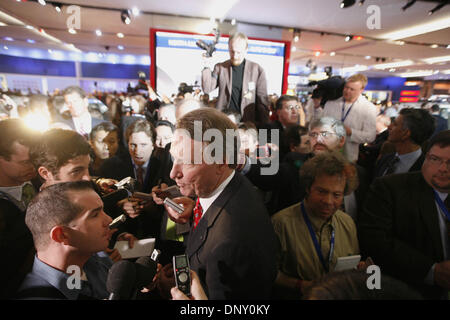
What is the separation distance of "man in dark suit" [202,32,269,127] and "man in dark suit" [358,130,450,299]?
136cm

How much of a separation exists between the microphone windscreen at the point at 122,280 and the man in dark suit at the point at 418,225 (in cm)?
112

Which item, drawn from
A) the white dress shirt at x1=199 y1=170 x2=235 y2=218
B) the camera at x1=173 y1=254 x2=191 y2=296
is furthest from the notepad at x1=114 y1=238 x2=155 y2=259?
the camera at x1=173 y1=254 x2=191 y2=296

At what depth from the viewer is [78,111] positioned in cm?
180

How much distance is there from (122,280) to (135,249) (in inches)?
16.6

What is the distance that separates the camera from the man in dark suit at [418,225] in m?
1.00

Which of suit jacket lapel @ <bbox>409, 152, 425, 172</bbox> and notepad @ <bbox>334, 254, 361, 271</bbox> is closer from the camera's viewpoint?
notepad @ <bbox>334, 254, 361, 271</bbox>

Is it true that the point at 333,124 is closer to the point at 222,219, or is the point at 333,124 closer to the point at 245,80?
the point at 245,80

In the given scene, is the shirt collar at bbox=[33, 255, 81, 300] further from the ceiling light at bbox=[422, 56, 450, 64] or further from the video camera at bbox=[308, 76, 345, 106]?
the video camera at bbox=[308, 76, 345, 106]

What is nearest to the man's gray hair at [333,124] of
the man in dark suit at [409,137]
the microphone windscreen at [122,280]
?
the man in dark suit at [409,137]

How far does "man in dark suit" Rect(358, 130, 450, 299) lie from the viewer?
100 centimetres

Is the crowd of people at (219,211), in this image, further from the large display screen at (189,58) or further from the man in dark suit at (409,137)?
the large display screen at (189,58)

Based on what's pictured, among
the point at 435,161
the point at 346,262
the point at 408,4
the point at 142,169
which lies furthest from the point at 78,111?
the point at 435,161

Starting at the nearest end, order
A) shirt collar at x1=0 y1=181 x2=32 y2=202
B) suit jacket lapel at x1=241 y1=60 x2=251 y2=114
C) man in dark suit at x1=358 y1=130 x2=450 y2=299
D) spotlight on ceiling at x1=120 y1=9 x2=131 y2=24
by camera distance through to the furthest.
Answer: shirt collar at x1=0 y1=181 x2=32 y2=202
man in dark suit at x1=358 y1=130 x2=450 y2=299
suit jacket lapel at x1=241 y1=60 x2=251 y2=114
spotlight on ceiling at x1=120 y1=9 x2=131 y2=24

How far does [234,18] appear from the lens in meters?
3.85
